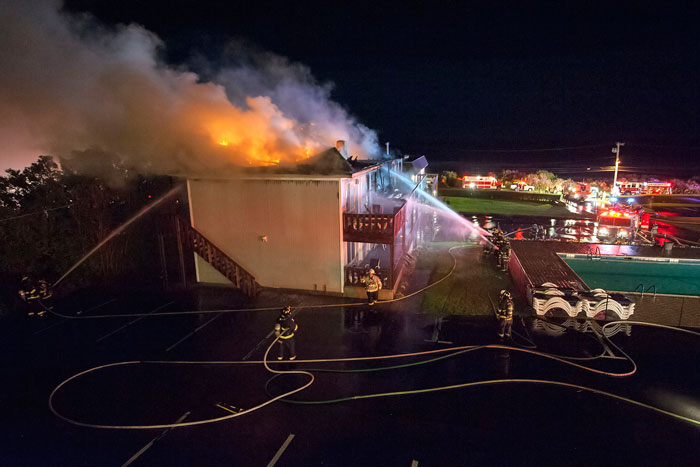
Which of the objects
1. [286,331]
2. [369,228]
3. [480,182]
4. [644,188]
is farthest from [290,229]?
[644,188]

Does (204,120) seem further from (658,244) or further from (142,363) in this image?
(658,244)

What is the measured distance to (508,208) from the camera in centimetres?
3884

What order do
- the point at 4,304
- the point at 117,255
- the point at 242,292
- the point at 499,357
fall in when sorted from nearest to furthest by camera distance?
1. the point at 499,357
2. the point at 4,304
3. the point at 242,292
4. the point at 117,255

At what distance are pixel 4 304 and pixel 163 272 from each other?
594cm

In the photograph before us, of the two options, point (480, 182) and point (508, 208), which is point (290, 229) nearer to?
point (508, 208)

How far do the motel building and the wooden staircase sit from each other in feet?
0.15

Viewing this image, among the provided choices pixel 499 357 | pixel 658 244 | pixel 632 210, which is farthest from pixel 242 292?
pixel 632 210

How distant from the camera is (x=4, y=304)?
49.4 feet

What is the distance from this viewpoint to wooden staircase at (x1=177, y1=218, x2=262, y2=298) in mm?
16172

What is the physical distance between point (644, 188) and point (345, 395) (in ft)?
166

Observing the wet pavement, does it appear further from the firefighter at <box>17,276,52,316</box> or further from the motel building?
the motel building

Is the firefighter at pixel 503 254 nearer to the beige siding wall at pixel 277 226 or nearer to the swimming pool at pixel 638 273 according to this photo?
Result: the swimming pool at pixel 638 273

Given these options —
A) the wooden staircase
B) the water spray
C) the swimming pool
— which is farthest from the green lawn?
the water spray

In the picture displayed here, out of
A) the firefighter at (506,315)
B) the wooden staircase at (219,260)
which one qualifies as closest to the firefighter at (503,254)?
the firefighter at (506,315)
